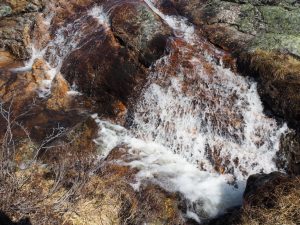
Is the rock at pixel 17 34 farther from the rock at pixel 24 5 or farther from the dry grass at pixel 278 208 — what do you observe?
the dry grass at pixel 278 208

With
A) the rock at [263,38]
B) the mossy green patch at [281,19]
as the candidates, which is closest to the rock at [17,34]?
the rock at [263,38]

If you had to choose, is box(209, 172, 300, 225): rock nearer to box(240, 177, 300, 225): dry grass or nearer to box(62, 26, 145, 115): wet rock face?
box(240, 177, 300, 225): dry grass

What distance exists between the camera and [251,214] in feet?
18.6

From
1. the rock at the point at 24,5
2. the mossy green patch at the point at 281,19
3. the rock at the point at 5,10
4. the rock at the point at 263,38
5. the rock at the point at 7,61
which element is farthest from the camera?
the rock at the point at 24,5

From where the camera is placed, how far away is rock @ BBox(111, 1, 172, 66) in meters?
10.3

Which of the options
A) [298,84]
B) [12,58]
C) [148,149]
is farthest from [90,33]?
[298,84]

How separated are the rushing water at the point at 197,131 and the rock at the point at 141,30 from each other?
1.11 ft

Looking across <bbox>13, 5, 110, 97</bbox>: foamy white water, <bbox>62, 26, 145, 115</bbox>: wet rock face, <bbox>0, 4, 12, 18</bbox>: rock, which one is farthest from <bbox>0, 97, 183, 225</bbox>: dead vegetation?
<bbox>0, 4, 12, 18</bbox>: rock

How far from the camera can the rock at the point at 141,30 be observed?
10328 mm

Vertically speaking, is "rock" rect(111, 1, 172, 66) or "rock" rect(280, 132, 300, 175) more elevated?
"rock" rect(111, 1, 172, 66)

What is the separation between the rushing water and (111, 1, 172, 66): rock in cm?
34

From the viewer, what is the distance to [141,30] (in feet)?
35.4

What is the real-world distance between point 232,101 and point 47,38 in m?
7.02

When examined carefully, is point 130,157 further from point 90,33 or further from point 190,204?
point 90,33
